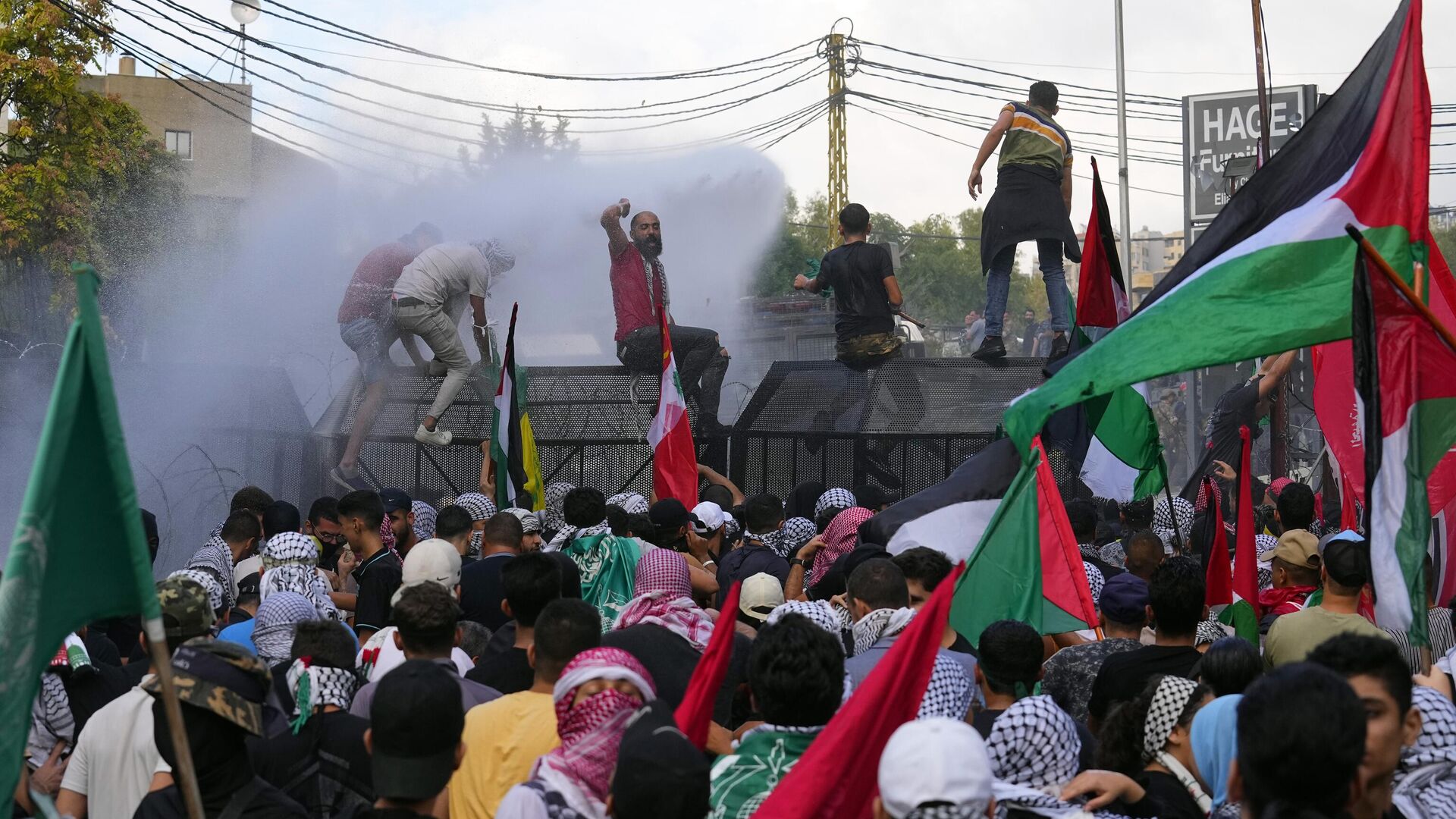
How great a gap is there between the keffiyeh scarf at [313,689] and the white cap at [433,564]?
138 centimetres

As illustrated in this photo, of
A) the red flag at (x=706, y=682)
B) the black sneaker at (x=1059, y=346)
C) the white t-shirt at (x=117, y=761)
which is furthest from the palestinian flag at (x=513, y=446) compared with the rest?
the red flag at (x=706, y=682)

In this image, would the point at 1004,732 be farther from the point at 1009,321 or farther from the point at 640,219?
the point at 1009,321

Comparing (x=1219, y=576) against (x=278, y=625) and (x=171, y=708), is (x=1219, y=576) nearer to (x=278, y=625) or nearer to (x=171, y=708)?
(x=278, y=625)

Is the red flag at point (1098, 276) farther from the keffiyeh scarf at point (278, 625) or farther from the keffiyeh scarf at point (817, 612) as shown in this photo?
the keffiyeh scarf at point (278, 625)

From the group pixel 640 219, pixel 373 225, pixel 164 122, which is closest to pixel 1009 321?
pixel 164 122

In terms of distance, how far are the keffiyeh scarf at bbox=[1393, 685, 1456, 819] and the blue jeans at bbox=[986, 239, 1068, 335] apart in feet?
26.7

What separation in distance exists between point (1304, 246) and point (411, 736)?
12.0 feet

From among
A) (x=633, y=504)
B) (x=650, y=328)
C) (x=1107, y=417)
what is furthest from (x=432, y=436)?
(x=1107, y=417)

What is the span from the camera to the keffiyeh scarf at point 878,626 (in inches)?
194

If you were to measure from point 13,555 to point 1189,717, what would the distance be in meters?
2.80

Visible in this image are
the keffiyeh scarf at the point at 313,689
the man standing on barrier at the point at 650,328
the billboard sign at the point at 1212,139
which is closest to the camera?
the keffiyeh scarf at the point at 313,689

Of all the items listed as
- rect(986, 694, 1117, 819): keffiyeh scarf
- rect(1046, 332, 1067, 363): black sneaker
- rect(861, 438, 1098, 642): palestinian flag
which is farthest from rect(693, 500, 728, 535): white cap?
rect(986, 694, 1117, 819): keffiyeh scarf

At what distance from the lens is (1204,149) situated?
30.4 meters

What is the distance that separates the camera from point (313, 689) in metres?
4.20
